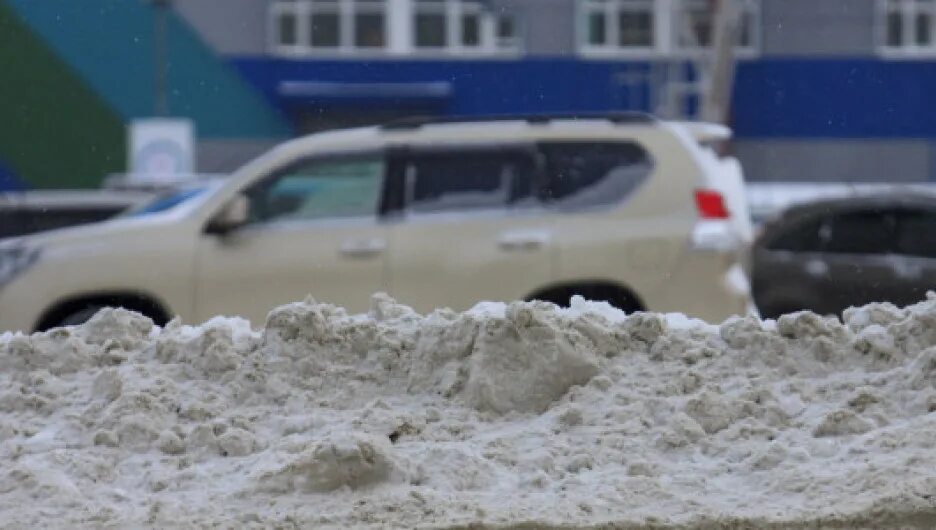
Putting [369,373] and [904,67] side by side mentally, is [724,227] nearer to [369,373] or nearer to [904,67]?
[369,373]

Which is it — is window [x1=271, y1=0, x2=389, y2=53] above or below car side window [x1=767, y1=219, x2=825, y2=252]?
above

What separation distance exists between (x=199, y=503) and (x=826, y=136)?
910 inches

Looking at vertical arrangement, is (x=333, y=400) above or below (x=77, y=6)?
below

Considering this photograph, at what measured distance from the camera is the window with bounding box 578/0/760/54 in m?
25.8

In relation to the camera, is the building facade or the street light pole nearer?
the street light pole

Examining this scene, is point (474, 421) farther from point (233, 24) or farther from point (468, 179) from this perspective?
point (233, 24)

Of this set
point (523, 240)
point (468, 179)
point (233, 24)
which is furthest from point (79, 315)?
point (233, 24)

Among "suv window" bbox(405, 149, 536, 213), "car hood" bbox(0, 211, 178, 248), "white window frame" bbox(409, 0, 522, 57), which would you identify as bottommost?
"car hood" bbox(0, 211, 178, 248)

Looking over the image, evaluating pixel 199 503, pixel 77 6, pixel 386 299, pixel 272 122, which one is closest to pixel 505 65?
pixel 272 122

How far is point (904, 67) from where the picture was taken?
27.3 m

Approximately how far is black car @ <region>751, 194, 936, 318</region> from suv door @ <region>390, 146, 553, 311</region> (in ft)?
10.2

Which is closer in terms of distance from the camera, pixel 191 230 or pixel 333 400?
pixel 333 400

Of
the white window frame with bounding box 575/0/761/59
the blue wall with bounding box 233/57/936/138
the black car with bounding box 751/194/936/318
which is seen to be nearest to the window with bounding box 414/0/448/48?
the blue wall with bounding box 233/57/936/138

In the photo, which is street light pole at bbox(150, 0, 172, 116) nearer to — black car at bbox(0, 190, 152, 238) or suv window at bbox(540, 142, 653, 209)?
black car at bbox(0, 190, 152, 238)
